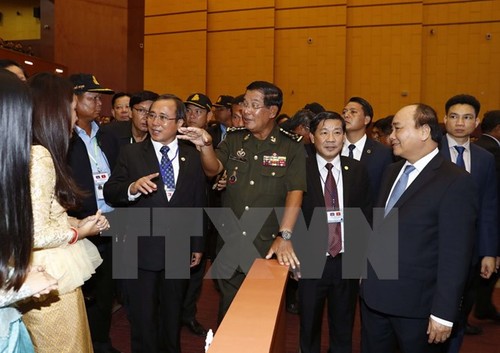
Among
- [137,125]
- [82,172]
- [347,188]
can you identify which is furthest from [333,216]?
[137,125]

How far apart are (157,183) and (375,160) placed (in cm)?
161

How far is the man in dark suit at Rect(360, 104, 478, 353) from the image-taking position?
1766 millimetres

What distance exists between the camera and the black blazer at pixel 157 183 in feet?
7.97

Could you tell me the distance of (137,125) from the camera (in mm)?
3514

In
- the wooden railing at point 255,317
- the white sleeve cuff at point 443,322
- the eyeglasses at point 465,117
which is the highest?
the eyeglasses at point 465,117

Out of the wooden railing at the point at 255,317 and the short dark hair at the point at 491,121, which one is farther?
the short dark hair at the point at 491,121

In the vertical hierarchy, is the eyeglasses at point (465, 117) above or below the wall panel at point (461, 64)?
below

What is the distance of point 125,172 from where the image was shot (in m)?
2.50

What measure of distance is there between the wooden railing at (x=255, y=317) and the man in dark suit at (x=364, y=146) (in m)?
1.56

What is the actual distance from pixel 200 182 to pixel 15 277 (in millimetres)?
1437

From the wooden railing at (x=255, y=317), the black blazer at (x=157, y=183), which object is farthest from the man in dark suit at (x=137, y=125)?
the wooden railing at (x=255, y=317)

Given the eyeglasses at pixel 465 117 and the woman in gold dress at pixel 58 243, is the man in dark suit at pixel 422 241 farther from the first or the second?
the woman in gold dress at pixel 58 243

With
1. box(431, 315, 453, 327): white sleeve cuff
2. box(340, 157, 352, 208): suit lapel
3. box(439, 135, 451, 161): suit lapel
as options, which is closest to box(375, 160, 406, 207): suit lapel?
box(340, 157, 352, 208): suit lapel

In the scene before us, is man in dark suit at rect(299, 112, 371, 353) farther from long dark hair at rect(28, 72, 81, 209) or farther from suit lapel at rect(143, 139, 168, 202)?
long dark hair at rect(28, 72, 81, 209)
